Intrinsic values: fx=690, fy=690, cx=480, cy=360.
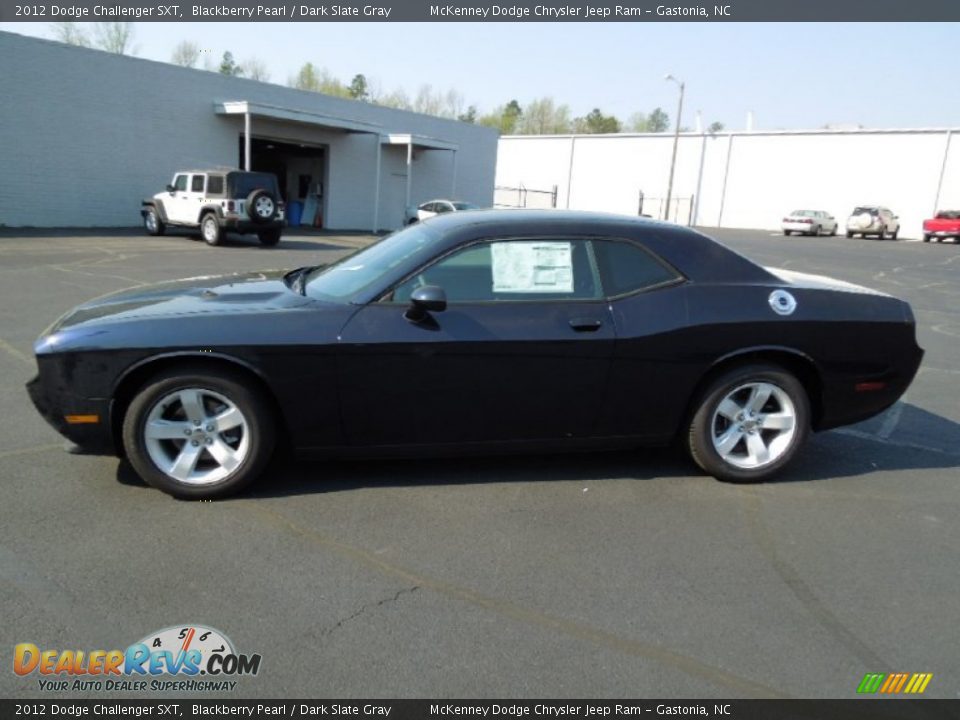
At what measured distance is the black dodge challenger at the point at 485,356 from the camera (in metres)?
3.57

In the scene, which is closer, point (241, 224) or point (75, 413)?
point (75, 413)

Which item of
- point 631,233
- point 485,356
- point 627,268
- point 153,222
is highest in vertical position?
point 631,233

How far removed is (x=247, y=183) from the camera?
18.5 m

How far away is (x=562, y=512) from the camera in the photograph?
12.3 ft

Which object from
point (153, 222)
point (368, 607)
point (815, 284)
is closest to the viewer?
point (368, 607)

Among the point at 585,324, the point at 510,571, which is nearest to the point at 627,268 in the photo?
the point at 585,324

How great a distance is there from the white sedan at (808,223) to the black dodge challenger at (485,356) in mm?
42944

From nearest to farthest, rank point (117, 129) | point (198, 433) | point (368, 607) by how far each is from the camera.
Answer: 1. point (368, 607)
2. point (198, 433)
3. point (117, 129)

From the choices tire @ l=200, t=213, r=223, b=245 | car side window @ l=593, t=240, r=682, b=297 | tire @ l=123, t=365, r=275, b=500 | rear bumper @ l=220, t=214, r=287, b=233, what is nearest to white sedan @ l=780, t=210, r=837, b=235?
rear bumper @ l=220, t=214, r=287, b=233

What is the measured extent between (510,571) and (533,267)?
1.71m

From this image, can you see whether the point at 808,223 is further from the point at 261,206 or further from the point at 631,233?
the point at 631,233

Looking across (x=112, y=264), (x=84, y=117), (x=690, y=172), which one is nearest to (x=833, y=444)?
(x=112, y=264)

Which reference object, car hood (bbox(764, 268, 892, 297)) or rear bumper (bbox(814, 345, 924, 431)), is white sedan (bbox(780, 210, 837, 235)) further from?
rear bumper (bbox(814, 345, 924, 431))
